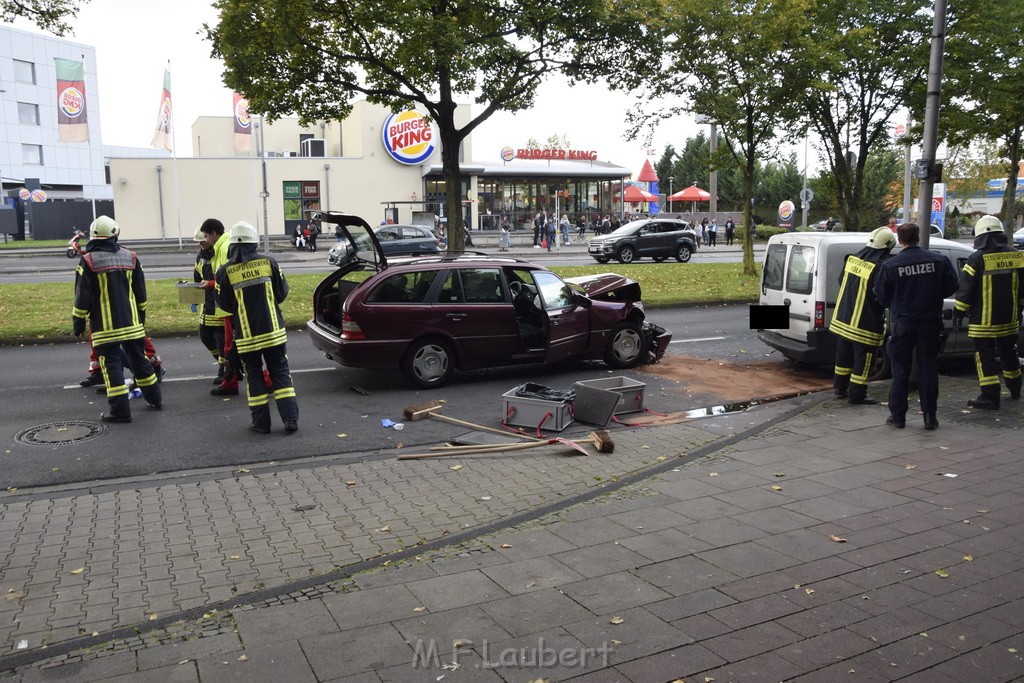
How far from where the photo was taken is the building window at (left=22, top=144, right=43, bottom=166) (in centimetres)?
6619

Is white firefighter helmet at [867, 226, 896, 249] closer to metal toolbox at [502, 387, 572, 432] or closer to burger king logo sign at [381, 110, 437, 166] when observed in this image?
metal toolbox at [502, 387, 572, 432]

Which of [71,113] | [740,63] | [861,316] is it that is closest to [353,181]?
[71,113]

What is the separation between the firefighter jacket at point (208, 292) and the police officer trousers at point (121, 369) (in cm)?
102

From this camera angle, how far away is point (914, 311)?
786 centimetres

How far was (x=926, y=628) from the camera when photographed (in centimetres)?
410

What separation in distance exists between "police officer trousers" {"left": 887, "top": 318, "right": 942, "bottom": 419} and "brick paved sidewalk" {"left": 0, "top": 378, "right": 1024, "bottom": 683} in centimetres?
107

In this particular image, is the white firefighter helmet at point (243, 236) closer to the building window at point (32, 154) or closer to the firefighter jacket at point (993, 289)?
the firefighter jacket at point (993, 289)

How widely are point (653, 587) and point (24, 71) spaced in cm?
7507

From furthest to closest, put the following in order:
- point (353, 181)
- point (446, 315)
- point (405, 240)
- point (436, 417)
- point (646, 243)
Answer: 1. point (353, 181)
2. point (646, 243)
3. point (405, 240)
4. point (446, 315)
5. point (436, 417)

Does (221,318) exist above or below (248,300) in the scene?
below

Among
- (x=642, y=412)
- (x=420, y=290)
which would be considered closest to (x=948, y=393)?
(x=642, y=412)

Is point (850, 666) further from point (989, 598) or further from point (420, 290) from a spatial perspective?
point (420, 290)

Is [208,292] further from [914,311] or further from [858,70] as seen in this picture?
[858,70]

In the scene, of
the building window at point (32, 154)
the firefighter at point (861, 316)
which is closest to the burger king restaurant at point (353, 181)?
the building window at point (32, 154)
